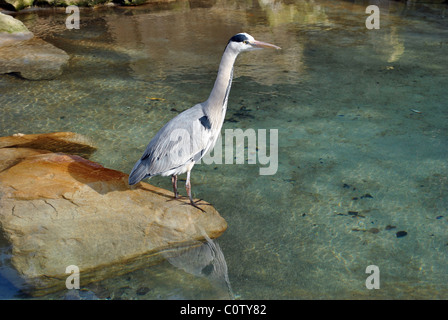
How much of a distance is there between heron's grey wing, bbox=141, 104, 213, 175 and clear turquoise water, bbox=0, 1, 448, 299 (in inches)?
28.2

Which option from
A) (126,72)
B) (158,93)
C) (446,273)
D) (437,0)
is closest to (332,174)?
(446,273)

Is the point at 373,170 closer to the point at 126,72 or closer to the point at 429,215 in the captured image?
the point at 429,215

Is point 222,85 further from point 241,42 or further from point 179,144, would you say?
point 179,144

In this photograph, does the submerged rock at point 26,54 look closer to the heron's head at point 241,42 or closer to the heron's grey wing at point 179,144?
the heron's grey wing at point 179,144

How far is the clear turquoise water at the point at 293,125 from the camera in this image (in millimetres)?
3832

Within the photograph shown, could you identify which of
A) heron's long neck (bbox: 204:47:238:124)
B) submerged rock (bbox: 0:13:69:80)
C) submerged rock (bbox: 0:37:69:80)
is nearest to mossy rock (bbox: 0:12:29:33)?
submerged rock (bbox: 0:13:69:80)

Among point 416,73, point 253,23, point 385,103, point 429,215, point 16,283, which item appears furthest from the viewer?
point 253,23

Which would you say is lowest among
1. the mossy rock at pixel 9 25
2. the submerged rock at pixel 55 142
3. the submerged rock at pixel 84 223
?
the submerged rock at pixel 84 223

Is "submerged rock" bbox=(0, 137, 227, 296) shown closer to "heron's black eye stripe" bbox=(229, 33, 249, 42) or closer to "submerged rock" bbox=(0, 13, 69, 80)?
"heron's black eye stripe" bbox=(229, 33, 249, 42)

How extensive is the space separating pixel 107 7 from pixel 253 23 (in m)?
3.99

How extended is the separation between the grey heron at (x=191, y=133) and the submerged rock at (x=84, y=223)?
238 mm

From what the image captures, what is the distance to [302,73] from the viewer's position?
7.90 meters

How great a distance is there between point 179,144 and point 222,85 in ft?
2.11

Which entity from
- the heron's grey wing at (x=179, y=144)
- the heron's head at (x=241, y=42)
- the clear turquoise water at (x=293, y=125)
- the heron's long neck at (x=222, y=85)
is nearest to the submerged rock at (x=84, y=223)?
the clear turquoise water at (x=293, y=125)
